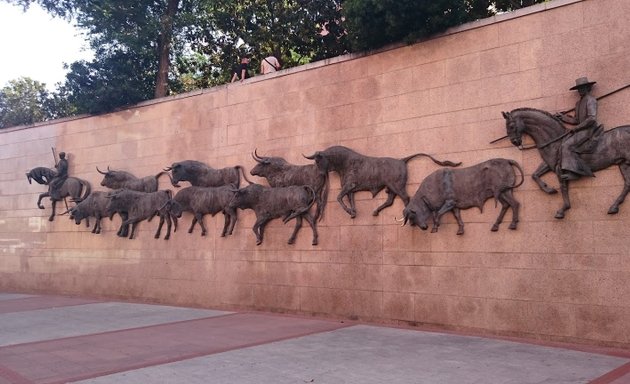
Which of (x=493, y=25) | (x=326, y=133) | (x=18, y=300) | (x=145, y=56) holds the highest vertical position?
(x=145, y=56)

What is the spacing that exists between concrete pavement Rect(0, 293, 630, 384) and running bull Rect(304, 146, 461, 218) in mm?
2346

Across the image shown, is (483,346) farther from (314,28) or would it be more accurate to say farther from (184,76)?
(184,76)

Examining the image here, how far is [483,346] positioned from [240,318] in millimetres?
4892

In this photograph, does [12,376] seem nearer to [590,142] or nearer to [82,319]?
[82,319]

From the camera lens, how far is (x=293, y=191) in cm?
1119

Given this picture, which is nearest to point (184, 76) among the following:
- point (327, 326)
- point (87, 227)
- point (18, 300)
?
point (87, 227)

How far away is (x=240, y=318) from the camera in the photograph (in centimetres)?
1093

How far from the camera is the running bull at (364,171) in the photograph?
9.84 m

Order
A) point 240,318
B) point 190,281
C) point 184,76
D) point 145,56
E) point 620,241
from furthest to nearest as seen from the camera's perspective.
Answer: point 184,76
point 145,56
point 190,281
point 240,318
point 620,241

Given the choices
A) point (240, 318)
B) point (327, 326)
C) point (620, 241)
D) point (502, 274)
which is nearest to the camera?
point (620, 241)

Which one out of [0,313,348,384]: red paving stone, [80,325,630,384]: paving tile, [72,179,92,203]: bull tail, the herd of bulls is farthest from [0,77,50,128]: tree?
[80,325,630,384]: paving tile

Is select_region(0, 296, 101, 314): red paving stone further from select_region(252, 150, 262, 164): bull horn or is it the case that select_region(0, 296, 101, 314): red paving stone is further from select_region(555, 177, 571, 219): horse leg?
select_region(555, 177, 571, 219): horse leg

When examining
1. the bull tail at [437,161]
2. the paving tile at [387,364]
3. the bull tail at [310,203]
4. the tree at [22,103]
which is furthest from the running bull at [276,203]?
the tree at [22,103]

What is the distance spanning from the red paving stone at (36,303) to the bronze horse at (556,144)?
10.8 metres
